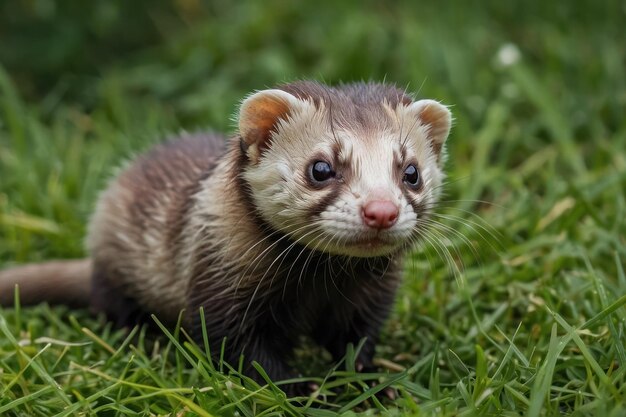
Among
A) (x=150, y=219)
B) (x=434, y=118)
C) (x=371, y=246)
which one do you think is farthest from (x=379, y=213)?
(x=150, y=219)

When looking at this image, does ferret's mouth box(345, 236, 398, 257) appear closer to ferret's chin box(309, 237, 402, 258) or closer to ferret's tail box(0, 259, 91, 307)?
ferret's chin box(309, 237, 402, 258)

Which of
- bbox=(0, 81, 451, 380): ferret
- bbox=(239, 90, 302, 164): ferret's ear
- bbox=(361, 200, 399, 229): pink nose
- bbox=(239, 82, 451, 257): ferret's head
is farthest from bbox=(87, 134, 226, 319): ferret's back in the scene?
bbox=(361, 200, 399, 229): pink nose

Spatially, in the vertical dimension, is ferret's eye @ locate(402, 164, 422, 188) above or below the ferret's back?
above

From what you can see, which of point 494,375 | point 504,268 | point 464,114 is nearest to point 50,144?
point 464,114

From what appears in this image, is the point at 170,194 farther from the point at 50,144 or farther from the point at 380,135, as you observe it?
the point at 50,144

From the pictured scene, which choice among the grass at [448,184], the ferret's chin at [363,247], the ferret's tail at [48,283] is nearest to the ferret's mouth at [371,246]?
the ferret's chin at [363,247]

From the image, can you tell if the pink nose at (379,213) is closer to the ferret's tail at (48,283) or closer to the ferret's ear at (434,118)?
the ferret's ear at (434,118)
